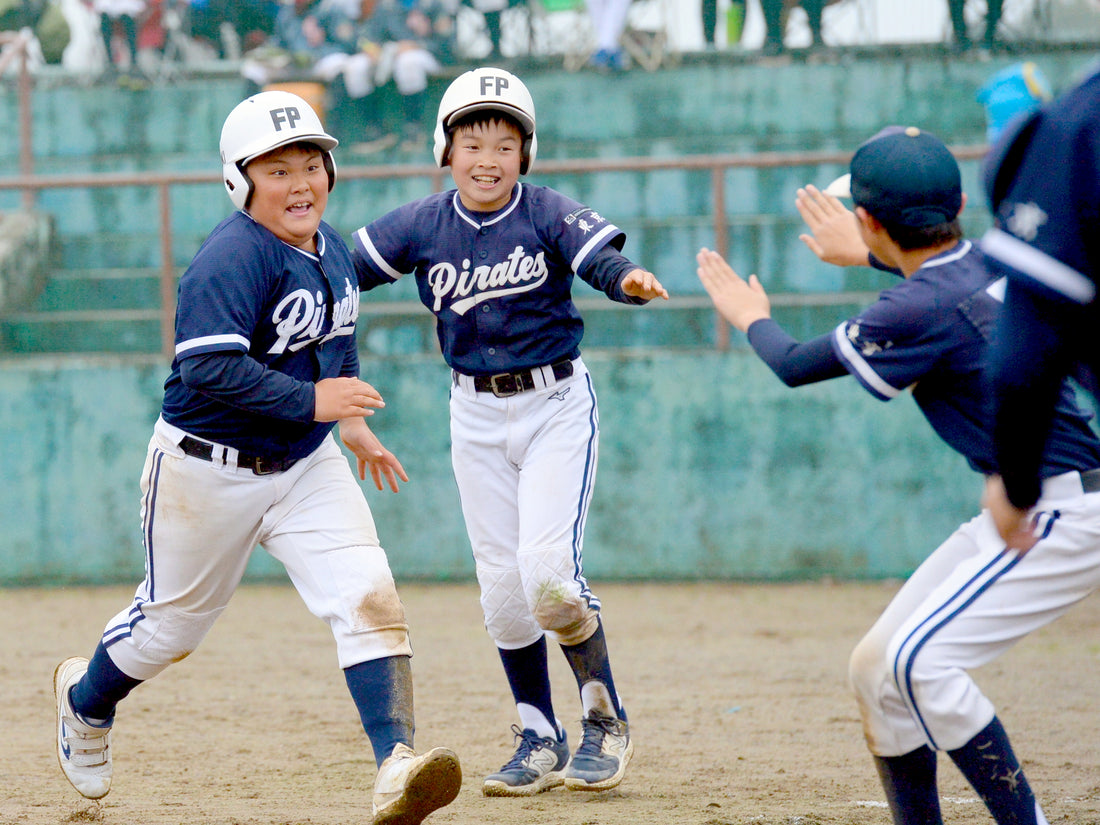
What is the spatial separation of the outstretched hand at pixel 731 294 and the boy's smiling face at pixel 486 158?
43.9 inches

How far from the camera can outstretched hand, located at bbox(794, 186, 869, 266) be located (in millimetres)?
3826

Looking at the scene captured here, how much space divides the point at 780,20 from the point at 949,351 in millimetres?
11673

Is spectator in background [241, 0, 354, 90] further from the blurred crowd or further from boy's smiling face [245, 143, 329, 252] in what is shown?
boy's smiling face [245, 143, 329, 252]

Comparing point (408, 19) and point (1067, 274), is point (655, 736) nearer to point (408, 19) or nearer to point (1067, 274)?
point (1067, 274)

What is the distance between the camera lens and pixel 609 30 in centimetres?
Answer: 1387

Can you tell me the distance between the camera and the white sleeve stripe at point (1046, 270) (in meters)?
2.24

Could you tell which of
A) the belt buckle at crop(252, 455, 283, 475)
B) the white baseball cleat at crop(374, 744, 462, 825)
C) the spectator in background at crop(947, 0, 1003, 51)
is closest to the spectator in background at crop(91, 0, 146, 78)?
the spectator in background at crop(947, 0, 1003, 51)

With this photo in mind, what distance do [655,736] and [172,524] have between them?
2.35 meters

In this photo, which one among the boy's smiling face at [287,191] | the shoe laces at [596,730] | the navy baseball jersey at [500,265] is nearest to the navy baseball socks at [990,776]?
the shoe laces at [596,730]

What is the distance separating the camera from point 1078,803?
13.5 feet

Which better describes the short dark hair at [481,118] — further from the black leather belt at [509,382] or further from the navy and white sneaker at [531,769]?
the navy and white sneaker at [531,769]

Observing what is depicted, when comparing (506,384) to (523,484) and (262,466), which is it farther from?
(262,466)

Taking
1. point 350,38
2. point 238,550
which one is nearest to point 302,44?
point 350,38

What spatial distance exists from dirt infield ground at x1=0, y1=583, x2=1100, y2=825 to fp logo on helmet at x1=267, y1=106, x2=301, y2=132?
2084 mm
